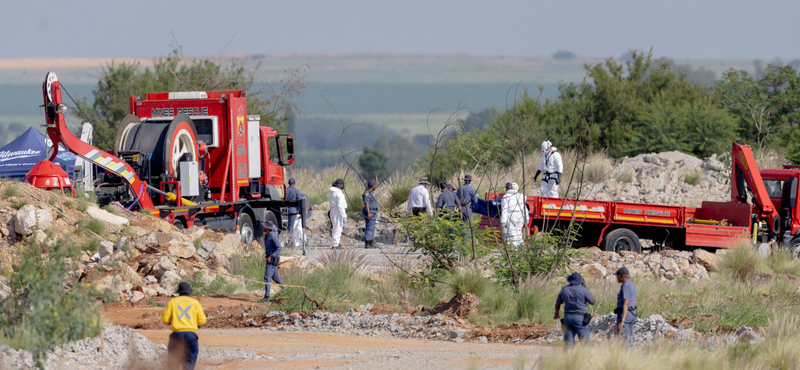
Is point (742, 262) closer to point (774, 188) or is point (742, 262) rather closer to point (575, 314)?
point (774, 188)

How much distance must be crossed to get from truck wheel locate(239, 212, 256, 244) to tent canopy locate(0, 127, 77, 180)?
696 cm

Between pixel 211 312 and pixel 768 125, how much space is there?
1246 inches

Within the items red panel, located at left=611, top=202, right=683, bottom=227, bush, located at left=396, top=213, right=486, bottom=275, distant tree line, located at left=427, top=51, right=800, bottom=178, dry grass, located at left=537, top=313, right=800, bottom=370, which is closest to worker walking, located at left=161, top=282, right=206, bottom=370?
dry grass, located at left=537, top=313, right=800, bottom=370

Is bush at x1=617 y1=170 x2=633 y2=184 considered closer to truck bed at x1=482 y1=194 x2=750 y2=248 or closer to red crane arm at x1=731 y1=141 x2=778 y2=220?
red crane arm at x1=731 y1=141 x2=778 y2=220

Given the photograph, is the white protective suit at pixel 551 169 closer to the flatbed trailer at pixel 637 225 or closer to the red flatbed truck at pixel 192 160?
the flatbed trailer at pixel 637 225

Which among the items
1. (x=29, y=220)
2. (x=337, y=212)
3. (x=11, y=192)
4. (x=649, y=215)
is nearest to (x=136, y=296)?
(x=29, y=220)

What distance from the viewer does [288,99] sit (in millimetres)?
33000

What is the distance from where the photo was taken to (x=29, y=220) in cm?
1280

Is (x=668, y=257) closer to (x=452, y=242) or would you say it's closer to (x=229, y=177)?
(x=452, y=242)

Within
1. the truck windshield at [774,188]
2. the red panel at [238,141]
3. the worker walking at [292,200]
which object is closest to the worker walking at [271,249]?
the red panel at [238,141]

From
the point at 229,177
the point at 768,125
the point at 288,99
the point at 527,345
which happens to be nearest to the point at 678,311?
the point at 527,345

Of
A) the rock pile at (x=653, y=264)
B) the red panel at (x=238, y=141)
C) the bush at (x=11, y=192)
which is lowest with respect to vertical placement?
the rock pile at (x=653, y=264)

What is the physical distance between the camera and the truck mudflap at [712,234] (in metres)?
16.3

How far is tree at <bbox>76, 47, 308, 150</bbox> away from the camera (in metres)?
32.2
